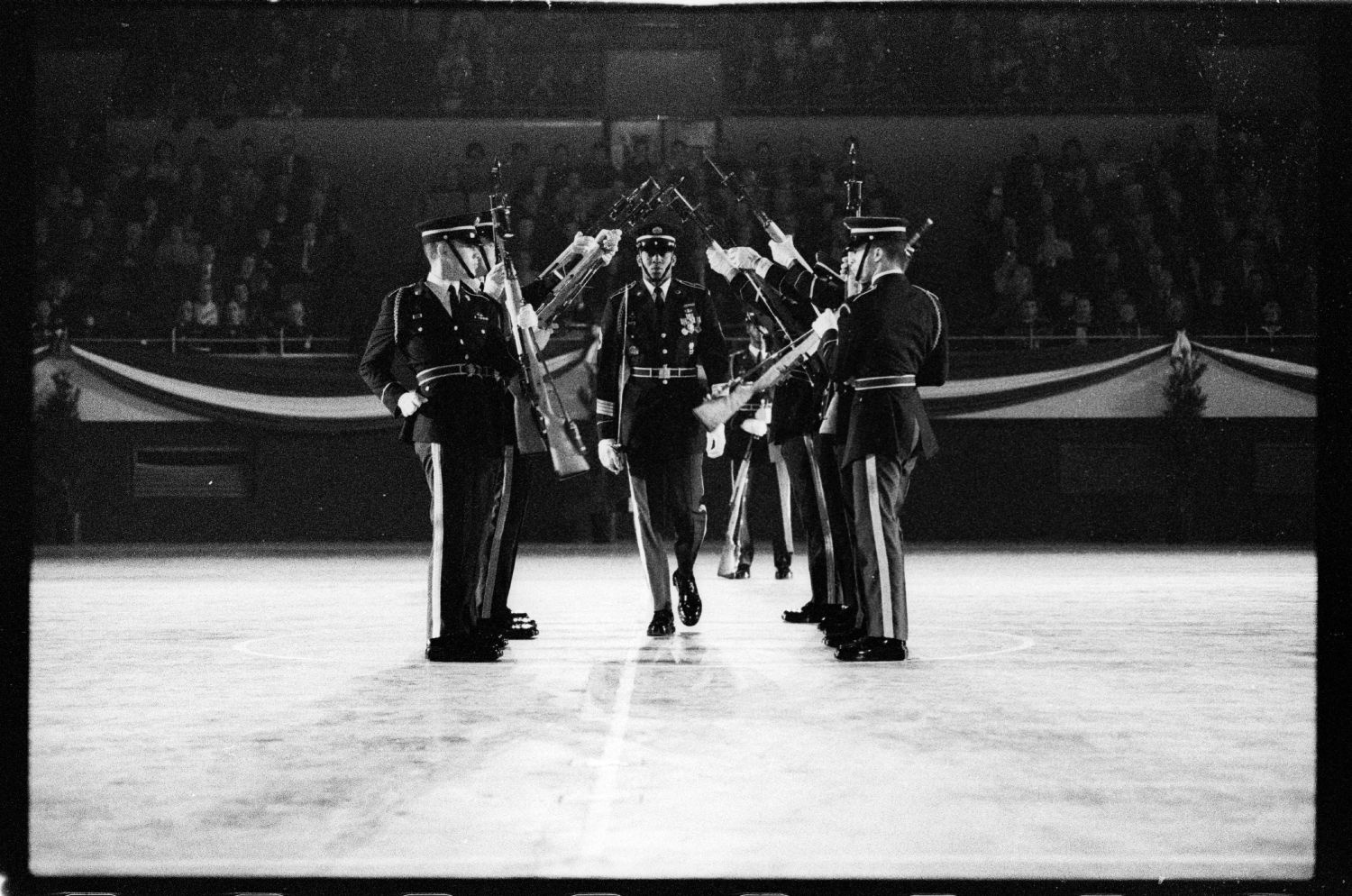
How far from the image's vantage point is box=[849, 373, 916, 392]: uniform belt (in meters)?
6.57

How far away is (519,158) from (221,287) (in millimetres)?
3638

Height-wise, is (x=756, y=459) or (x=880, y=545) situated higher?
(x=756, y=459)

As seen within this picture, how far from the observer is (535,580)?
10633 millimetres

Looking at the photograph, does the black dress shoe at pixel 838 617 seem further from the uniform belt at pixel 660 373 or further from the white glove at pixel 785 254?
the white glove at pixel 785 254

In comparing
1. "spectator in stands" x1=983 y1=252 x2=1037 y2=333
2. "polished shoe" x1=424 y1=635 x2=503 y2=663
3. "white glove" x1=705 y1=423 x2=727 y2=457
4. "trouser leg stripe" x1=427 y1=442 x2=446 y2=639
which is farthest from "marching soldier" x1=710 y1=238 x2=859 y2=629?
→ "spectator in stands" x1=983 y1=252 x2=1037 y2=333

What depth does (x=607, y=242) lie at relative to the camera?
27.7 ft

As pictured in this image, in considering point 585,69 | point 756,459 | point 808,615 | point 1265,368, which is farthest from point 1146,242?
point 808,615

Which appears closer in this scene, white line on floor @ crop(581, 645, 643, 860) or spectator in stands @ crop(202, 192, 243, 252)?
white line on floor @ crop(581, 645, 643, 860)

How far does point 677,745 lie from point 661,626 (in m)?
2.76

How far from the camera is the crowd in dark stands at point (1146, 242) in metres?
16.2

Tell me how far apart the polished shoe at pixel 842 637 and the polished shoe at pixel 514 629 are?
1.42 m

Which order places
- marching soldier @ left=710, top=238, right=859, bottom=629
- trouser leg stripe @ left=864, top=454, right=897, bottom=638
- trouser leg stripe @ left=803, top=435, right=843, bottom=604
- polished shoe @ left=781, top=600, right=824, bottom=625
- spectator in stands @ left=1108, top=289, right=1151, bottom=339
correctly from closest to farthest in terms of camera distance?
trouser leg stripe @ left=864, top=454, right=897, bottom=638, marching soldier @ left=710, top=238, right=859, bottom=629, trouser leg stripe @ left=803, top=435, right=843, bottom=604, polished shoe @ left=781, top=600, right=824, bottom=625, spectator in stands @ left=1108, top=289, right=1151, bottom=339

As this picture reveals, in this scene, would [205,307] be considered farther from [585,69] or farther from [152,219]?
[585,69]

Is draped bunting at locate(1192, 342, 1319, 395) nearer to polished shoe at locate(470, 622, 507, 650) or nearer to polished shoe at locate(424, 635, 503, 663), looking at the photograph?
polished shoe at locate(470, 622, 507, 650)
